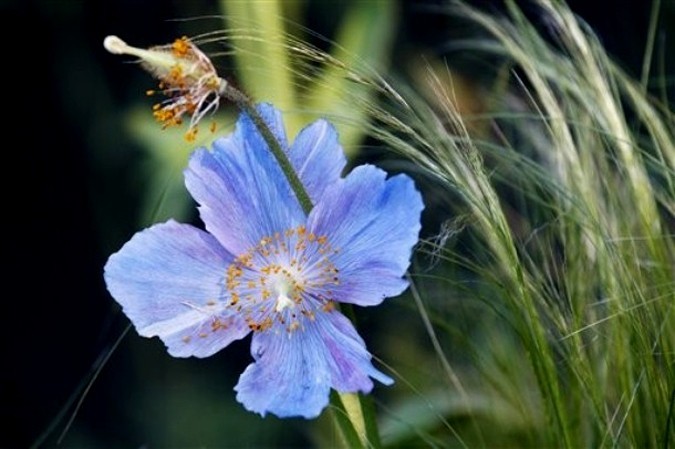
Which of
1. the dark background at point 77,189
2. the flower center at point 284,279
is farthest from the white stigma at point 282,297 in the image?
the dark background at point 77,189

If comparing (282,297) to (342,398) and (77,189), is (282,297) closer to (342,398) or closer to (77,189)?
(342,398)

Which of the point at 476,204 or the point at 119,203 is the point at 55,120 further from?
the point at 476,204

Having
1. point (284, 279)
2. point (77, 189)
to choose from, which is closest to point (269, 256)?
point (284, 279)

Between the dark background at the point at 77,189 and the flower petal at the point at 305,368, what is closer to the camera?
the flower petal at the point at 305,368

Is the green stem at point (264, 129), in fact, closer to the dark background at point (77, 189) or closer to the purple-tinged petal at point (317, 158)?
the purple-tinged petal at point (317, 158)

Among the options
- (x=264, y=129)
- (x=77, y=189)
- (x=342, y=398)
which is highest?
(x=264, y=129)

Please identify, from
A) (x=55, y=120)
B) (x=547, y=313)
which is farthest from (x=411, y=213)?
(x=55, y=120)
